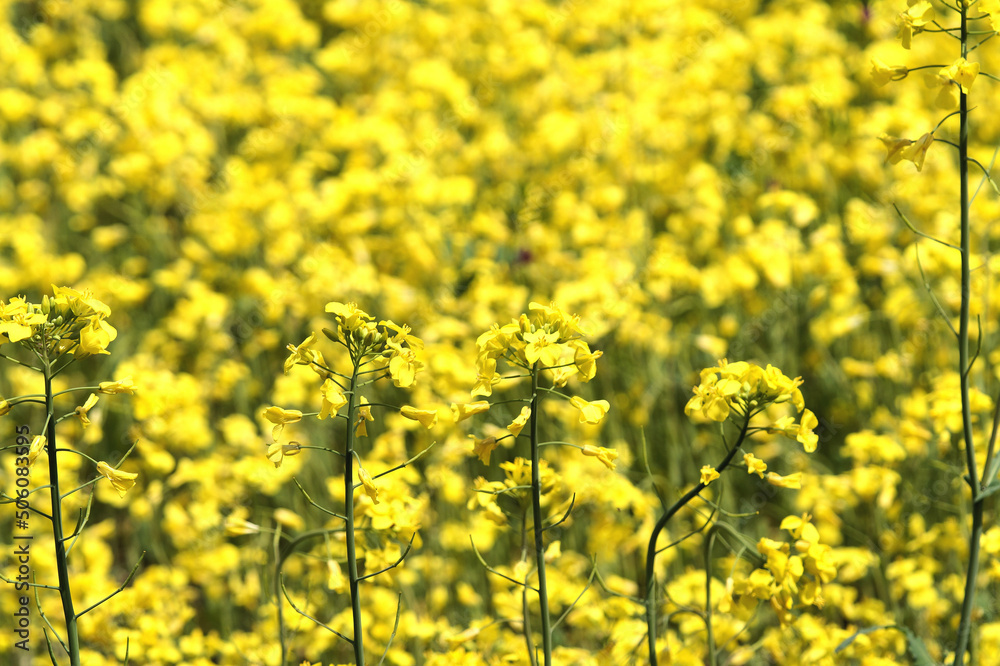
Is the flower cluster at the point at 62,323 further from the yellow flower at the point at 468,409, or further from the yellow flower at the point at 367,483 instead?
the yellow flower at the point at 468,409

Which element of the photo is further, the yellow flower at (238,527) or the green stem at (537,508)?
the yellow flower at (238,527)

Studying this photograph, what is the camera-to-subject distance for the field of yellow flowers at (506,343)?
7.69 ft

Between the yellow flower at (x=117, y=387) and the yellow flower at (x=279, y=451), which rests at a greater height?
the yellow flower at (x=117, y=387)

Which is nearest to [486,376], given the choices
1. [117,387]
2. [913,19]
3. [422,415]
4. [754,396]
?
[422,415]

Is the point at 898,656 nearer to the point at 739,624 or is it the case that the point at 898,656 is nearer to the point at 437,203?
the point at 739,624

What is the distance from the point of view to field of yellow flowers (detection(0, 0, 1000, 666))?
2.34 meters

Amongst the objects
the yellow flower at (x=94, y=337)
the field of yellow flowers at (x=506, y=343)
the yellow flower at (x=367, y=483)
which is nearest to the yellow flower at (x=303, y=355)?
the field of yellow flowers at (x=506, y=343)

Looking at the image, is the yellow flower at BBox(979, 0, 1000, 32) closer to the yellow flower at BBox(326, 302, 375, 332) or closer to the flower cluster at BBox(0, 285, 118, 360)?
the yellow flower at BBox(326, 302, 375, 332)

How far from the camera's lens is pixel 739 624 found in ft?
9.98

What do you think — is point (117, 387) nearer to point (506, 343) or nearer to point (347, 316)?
point (347, 316)

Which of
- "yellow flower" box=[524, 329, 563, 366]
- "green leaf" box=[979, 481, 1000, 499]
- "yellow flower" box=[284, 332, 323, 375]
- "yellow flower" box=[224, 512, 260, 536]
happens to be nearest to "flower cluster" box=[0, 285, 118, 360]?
"yellow flower" box=[284, 332, 323, 375]

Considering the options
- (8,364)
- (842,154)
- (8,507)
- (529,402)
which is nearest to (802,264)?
(842,154)

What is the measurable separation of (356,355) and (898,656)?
2.42 meters

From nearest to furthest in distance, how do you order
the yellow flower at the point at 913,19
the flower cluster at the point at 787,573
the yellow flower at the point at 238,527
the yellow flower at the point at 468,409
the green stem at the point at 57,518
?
the green stem at the point at 57,518
the yellow flower at the point at 468,409
the flower cluster at the point at 787,573
the yellow flower at the point at 913,19
the yellow flower at the point at 238,527
